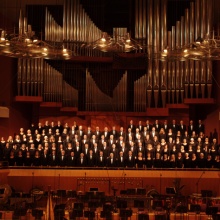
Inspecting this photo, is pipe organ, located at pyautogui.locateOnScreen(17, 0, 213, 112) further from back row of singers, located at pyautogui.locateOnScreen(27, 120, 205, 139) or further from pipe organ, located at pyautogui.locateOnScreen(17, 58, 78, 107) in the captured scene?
back row of singers, located at pyautogui.locateOnScreen(27, 120, 205, 139)

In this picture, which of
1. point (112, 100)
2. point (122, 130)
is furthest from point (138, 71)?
point (122, 130)

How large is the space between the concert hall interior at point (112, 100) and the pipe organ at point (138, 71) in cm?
3

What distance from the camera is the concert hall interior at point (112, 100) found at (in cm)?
1228

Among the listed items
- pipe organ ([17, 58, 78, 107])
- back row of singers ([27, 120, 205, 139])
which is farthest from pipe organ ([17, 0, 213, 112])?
back row of singers ([27, 120, 205, 139])

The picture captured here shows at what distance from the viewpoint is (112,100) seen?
15883 millimetres

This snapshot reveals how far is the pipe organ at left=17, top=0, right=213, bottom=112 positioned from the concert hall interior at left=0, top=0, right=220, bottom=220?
3 cm

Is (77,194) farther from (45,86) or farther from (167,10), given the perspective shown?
(167,10)

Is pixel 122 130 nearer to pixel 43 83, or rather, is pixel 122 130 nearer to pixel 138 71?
pixel 138 71

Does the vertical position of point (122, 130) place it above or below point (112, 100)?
below

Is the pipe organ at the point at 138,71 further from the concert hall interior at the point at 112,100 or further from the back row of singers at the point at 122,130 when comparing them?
the back row of singers at the point at 122,130

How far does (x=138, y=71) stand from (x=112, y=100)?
131 centimetres

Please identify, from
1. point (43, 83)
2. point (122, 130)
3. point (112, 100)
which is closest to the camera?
point (122, 130)

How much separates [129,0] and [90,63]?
2471 mm

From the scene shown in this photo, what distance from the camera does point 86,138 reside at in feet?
43.9
